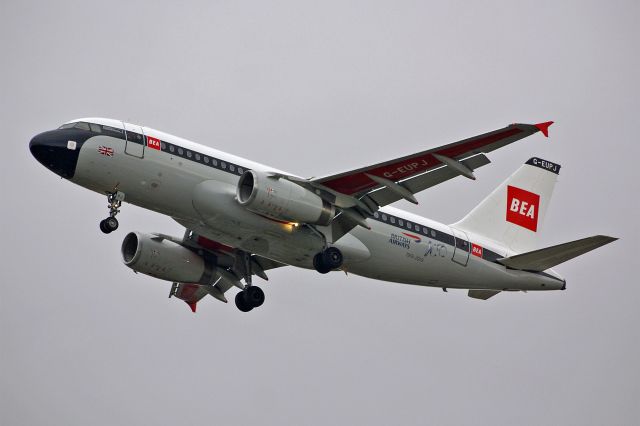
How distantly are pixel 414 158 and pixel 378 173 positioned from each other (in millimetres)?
1649

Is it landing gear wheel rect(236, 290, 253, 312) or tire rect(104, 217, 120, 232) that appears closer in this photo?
tire rect(104, 217, 120, 232)

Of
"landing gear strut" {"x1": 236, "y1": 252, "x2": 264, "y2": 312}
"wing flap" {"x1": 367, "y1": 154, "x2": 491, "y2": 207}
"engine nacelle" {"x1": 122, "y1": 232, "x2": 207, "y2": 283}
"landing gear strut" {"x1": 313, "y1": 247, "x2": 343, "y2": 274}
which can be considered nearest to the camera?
"wing flap" {"x1": 367, "y1": 154, "x2": 491, "y2": 207}

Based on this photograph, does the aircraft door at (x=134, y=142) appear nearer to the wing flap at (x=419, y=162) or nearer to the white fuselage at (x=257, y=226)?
the white fuselage at (x=257, y=226)

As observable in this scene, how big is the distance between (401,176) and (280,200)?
4.43 m

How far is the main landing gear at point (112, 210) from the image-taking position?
38.2 meters

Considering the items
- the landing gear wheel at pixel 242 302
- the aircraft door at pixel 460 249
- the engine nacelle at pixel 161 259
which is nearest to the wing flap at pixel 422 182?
the aircraft door at pixel 460 249

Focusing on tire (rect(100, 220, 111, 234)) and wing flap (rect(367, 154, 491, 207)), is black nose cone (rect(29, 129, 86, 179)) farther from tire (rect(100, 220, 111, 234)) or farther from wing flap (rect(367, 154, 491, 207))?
wing flap (rect(367, 154, 491, 207))

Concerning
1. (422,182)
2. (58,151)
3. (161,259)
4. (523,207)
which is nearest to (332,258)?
(422,182)

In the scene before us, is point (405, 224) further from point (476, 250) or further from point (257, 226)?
point (257, 226)

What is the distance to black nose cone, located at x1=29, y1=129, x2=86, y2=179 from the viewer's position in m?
37.4

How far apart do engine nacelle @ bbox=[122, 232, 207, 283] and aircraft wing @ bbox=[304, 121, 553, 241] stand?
23.9 feet

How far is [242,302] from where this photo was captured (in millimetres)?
44719

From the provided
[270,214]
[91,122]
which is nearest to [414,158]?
[270,214]

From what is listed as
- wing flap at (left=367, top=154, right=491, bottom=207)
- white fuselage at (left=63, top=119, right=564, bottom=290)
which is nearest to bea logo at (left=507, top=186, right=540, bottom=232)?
white fuselage at (left=63, top=119, right=564, bottom=290)
